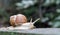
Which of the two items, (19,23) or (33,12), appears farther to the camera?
(33,12)

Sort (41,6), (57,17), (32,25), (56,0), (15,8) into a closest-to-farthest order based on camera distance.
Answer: (32,25) < (57,17) < (56,0) < (41,6) < (15,8)

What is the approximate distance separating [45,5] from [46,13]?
0.51 ft

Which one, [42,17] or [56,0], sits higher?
[56,0]

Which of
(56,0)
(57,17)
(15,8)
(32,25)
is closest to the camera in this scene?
(32,25)

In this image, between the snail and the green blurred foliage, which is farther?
the green blurred foliage

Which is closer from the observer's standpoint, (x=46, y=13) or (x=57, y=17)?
(x=57, y=17)

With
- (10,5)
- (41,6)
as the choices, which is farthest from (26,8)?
(10,5)

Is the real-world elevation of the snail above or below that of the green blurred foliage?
above

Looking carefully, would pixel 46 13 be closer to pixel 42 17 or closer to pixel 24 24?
pixel 42 17

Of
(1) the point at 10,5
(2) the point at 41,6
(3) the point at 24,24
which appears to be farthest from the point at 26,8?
(3) the point at 24,24

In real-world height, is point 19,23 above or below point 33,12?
above

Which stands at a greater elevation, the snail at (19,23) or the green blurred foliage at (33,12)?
the snail at (19,23)

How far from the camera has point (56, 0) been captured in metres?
4.54

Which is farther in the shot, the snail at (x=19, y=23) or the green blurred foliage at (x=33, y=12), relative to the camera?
the green blurred foliage at (x=33, y=12)
